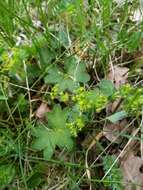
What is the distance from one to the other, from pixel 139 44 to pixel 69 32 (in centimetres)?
30

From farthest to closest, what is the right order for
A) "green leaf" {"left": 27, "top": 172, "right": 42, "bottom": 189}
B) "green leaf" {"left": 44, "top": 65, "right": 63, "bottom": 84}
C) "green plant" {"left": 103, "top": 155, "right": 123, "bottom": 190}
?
"green leaf" {"left": 44, "top": 65, "right": 63, "bottom": 84} → "green leaf" {"left": 27, "top": 172, "right": 42, "bottom": 189} → "green plant" {"left": 103, "top": 155, "right": 123, "bottom": 190}

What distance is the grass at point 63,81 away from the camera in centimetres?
195

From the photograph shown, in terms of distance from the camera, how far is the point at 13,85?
2.15 m

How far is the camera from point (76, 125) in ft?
6.34

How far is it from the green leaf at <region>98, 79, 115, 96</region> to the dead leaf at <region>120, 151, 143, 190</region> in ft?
0.77

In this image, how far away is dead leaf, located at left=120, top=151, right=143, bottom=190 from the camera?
6.24 feet

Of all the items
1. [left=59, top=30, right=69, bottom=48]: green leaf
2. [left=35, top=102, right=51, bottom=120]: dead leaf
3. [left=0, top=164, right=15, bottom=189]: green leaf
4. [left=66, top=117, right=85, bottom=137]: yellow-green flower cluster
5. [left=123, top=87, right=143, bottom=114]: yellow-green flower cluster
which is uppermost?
[left=59, top=30, right=69, bottom=48]: green leaf

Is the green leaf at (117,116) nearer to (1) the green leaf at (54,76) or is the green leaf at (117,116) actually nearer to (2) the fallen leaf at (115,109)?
(2) the fallen leaf at (115,109)

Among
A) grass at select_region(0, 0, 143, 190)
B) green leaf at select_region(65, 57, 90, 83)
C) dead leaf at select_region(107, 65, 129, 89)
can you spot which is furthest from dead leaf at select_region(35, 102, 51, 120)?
dead leaf at select_region(107, 65, 129, 89)

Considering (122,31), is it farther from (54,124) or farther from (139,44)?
(54,124)

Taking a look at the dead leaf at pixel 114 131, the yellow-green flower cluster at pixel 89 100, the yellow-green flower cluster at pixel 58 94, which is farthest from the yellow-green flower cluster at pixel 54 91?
the dead leaf at pixel 114 131

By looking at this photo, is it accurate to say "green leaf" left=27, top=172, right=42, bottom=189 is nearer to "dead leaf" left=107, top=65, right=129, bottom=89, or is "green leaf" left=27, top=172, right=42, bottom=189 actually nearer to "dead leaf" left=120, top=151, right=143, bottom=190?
"dead leaf" left=120, top=151, right=143, bottom=190

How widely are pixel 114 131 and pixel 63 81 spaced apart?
0.28 metres

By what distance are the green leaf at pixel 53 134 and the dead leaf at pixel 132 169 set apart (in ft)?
0.68
